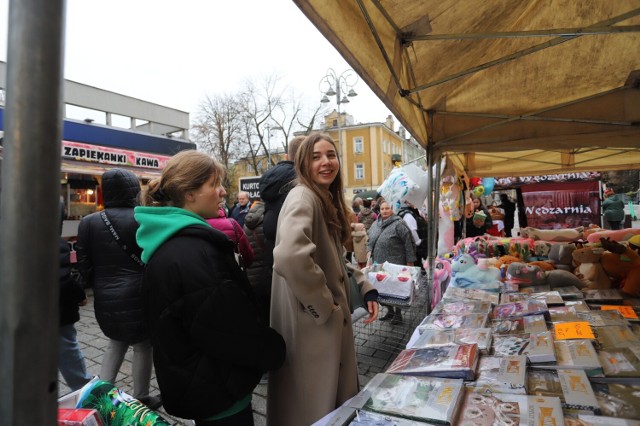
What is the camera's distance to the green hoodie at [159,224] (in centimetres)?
146

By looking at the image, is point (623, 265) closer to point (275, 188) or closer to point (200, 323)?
point (275, 188)

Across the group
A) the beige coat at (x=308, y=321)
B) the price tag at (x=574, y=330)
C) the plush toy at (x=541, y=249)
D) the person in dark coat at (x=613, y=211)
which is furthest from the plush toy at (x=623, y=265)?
the person in dark coat at (x=613, y=211)

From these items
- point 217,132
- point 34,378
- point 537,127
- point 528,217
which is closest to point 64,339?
point 34,378

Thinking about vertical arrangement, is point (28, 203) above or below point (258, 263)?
above

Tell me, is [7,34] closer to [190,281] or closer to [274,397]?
[190,281]

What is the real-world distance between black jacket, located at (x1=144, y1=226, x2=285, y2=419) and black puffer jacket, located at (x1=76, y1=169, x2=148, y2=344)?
1367mm

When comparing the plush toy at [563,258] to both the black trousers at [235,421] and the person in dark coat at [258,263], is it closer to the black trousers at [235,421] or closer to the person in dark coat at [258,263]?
the person in dark coat at [258,263]

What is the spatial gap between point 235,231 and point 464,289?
6.50ft

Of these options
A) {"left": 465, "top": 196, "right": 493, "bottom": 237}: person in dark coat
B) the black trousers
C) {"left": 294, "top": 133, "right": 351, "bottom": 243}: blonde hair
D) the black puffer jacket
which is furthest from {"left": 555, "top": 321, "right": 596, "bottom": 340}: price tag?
{"left": 465, "top": 196, "right": 493, "bottom": 237}: person in dark coat

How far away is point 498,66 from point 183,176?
102 inches

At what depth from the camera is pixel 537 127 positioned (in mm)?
3326

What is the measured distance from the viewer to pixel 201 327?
4.42 feet

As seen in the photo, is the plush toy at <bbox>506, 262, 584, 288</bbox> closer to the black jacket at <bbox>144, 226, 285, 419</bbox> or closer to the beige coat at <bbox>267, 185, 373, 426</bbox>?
the beige coat at <bbox>267, 185, 373, 426</bbox>

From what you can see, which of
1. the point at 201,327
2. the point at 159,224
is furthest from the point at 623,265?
the point at 159,224
